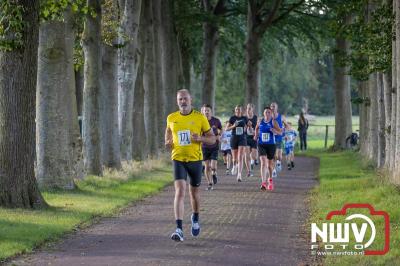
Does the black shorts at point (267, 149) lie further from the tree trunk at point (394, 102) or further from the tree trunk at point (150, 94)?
the tree trunk at point (150, 94)

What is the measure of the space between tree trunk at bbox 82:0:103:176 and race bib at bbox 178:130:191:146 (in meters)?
10.3

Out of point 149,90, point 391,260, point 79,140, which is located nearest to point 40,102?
point 79,140

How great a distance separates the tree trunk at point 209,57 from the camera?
4522cm

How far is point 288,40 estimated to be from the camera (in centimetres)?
4931

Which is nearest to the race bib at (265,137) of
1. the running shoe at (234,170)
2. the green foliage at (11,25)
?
the running shoe at (234,170)

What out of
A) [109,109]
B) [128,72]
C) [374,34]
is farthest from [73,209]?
[128,72]

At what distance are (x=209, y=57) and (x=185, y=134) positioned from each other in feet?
103

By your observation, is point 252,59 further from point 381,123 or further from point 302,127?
point 381,123

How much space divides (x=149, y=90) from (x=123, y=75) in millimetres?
5879

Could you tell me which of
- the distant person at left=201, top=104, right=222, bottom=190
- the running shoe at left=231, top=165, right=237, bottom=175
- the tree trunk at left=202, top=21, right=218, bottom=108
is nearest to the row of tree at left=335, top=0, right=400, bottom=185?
the distant person at left=201, top=104, right=222, bottom=190

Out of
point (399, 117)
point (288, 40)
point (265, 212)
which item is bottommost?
point (265, 212)

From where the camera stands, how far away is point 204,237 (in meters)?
14.4

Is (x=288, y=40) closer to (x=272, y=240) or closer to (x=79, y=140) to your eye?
(x=79, y=140)

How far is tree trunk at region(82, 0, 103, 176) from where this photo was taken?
24.4 metres
